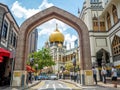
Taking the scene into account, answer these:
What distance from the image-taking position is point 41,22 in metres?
15.7

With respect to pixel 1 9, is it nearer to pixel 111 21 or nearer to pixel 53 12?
pixel 53 12

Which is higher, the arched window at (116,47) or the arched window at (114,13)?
the arched window at (114,13)

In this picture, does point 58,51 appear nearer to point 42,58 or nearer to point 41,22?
point 42,58

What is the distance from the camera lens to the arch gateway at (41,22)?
13.6 m

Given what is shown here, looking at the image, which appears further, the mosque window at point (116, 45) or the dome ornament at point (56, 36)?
the dome ornament at point (56, 36)

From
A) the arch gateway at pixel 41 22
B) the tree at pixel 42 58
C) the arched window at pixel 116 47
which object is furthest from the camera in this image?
the tree at pixel 42 58

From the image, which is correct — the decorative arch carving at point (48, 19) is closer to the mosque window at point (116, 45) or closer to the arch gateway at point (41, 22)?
the arch gateway at point (41, 22)

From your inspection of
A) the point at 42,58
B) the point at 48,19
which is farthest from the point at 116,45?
the point at 42,58

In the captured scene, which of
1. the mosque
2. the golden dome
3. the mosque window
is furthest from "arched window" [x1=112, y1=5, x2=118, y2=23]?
the golden dome

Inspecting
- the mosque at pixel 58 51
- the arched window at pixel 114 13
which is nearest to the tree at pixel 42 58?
the mosque at pixel 58 51

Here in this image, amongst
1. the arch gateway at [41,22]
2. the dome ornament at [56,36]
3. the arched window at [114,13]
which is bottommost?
the arch gateway at [41,22]

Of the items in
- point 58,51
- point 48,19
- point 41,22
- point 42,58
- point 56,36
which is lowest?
point 42,58

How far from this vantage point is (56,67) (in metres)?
62.5

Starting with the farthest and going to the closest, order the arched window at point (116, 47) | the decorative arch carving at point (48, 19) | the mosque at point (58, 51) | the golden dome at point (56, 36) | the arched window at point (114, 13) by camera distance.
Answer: the golden dome at point (56, 36) → the mosque at point (58, 51) → the arched window at point (114, 13) → the arched window at point (116, 47) → the decorative arch carving at point (48, 19)
